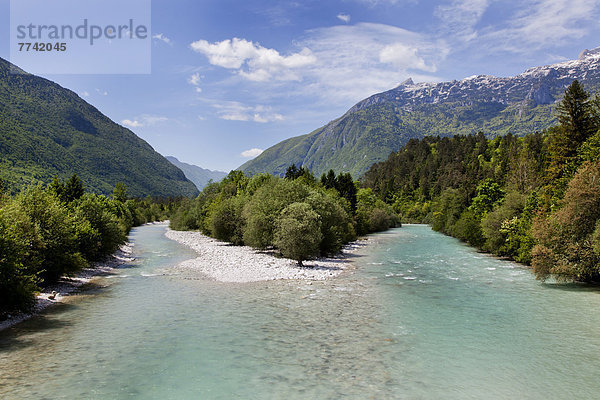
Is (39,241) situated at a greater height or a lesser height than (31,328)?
greater

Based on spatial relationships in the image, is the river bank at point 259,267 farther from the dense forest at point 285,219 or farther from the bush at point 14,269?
the bush at point 14,269

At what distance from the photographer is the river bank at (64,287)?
20739 mm

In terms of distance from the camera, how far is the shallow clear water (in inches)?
531

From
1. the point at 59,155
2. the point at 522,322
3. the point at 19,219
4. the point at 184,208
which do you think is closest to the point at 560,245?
the point at 522,322

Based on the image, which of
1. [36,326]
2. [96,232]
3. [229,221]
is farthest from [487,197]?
[36,326]

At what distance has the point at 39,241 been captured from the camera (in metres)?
24.6

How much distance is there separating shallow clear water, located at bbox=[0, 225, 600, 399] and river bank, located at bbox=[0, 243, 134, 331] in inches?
38.3

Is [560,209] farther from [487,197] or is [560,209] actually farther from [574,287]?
[487,197]

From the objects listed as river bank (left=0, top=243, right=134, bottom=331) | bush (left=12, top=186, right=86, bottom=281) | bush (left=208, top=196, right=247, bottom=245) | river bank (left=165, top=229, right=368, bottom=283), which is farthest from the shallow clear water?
bush (left=208, top=196, right=247, bottom=245)

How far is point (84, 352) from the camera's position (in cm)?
1641

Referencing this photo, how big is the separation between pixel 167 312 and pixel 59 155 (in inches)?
8102

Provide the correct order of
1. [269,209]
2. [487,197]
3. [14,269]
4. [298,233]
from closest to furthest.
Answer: [14,269] → [298,233] → [269,209] → [487,197]

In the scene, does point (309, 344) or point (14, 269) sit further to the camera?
point (14, 269)

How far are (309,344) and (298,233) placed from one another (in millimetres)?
22878
